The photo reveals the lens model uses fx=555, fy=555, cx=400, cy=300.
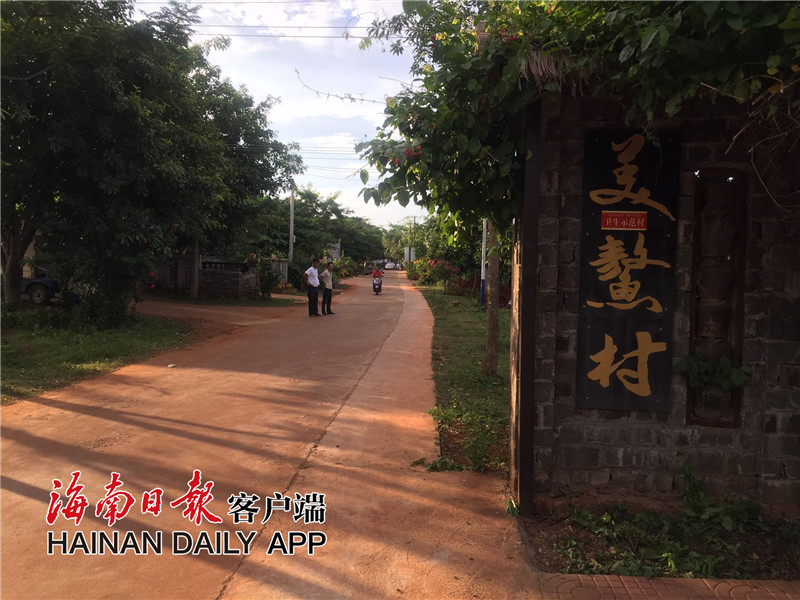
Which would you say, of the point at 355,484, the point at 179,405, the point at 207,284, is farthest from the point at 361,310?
the point at 355,484

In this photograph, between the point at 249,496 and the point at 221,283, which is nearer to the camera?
the point at 249,496

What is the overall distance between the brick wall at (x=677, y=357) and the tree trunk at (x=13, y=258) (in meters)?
11.7

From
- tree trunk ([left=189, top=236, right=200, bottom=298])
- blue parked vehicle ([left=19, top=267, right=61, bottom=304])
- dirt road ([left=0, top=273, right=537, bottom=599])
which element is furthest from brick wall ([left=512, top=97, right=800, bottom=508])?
tree trunk ([left=189, top=236, right=200, bottom=298])

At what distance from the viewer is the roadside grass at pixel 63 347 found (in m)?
6.87

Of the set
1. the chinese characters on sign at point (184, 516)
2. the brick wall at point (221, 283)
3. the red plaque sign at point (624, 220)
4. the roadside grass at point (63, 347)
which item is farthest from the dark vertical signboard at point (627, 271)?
the brick wall at point (221, 283)

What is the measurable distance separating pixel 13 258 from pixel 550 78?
1237 centimetres

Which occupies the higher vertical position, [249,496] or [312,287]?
[312,287]

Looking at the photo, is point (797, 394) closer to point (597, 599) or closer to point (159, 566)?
point (597, 599)

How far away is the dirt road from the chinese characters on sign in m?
0.01

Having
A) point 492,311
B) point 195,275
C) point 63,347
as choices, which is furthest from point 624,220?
point 195,275

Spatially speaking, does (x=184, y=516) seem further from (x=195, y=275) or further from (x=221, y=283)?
(x=221, y=283)

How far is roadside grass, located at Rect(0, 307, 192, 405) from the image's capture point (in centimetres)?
687

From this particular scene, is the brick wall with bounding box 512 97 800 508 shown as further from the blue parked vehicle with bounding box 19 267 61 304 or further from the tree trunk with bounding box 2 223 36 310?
the blue parked vehicle with bounding box 19 267 61 304

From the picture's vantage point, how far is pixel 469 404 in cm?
645
